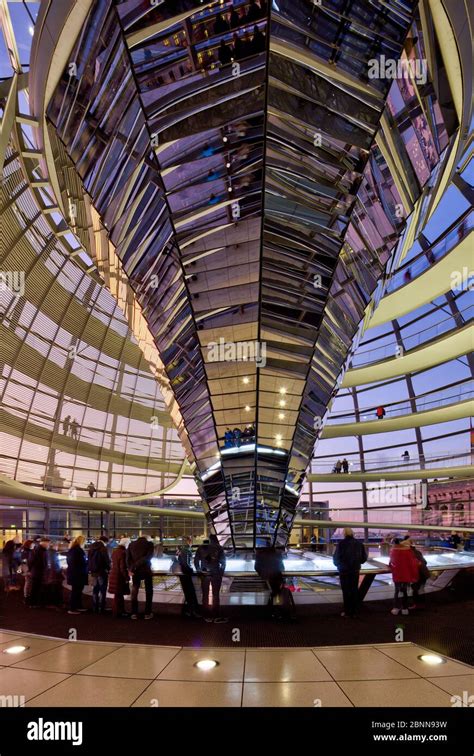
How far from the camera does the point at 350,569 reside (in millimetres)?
7945

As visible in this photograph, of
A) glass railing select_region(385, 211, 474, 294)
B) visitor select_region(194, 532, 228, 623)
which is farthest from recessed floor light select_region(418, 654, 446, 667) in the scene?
glass railing select_region(385, 211, 474, 294)

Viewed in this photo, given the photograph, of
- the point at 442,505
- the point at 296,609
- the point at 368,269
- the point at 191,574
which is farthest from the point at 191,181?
the point at 442,505

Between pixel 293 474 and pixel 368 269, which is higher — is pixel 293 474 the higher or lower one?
the lower one

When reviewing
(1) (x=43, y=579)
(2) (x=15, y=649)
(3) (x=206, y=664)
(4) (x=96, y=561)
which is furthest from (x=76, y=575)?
(3) (x=206, y=664)

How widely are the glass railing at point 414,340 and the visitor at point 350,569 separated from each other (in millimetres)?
17384

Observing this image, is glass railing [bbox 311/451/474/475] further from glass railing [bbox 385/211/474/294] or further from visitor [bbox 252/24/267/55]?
visitor [bbox 252/24/267/55]

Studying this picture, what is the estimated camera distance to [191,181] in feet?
23.8

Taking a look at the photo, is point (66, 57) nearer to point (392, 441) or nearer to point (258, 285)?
point (258, 285)

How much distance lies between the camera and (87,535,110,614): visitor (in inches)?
332

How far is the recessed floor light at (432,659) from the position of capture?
5.32m

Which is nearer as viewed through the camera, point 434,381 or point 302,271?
point 302,271

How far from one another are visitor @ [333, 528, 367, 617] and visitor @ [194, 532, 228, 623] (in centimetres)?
200

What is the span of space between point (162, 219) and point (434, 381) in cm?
3633

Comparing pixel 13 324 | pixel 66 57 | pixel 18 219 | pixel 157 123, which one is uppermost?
pixel 18 219
